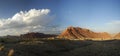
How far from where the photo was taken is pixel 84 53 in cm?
3419

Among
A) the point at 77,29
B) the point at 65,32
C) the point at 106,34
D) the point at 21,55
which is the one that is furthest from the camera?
the point at 106,34

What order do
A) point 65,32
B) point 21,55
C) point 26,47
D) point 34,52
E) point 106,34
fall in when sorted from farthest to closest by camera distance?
point 106,34
point 65,32
point 26,47
point 34,52
point 21,55

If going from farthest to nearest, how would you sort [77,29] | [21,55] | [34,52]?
1. [77,29]
2. [34,52]
3. [21,55]

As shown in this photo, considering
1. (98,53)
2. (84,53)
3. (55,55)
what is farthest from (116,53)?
(55,55)

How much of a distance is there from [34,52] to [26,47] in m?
2.72

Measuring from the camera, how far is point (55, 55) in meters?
31.6

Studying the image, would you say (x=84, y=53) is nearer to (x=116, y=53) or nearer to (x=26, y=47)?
(x=116, y=53)

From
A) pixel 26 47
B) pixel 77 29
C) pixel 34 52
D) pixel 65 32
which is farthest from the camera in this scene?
pixel 77 29

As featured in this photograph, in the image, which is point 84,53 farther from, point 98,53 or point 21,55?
point 21,55

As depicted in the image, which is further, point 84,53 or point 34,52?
point 84,53

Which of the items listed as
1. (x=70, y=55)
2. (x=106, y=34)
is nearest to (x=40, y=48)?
(x=70, y=55)

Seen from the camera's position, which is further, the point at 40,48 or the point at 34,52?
the point at 40,48

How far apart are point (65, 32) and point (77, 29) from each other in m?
13.1

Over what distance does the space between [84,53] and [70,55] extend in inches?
117
